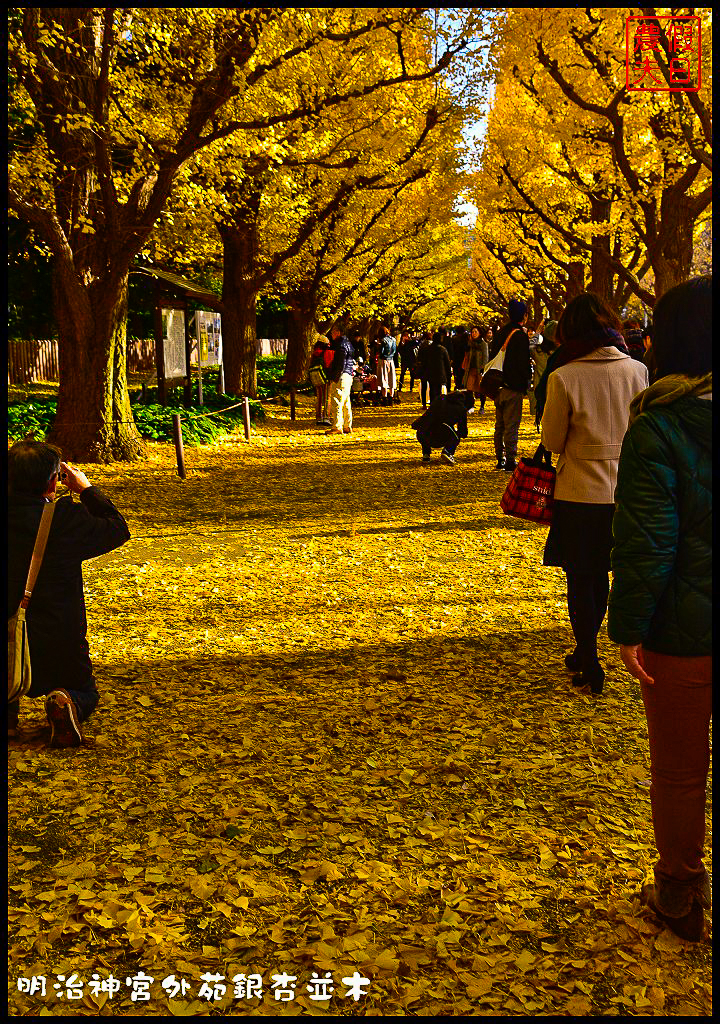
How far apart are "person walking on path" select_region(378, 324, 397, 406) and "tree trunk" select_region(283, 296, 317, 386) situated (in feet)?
9.19

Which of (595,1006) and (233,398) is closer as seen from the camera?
(595,1006)

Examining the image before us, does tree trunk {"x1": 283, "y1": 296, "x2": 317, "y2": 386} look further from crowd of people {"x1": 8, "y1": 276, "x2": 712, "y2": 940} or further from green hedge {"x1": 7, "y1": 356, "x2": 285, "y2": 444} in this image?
crowd of people {"x1": 8, "y1": 276, "x2": 712, "y2": 940}

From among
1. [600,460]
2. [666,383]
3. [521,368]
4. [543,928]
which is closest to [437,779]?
[543,928]

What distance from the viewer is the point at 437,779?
182 inches

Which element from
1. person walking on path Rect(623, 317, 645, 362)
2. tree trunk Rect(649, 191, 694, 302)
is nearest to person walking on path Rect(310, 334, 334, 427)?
tree trunk Rect(649, 191, 694, 302)

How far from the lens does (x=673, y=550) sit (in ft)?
10.0

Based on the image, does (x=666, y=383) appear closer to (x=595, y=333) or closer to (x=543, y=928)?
(x=543, y=928)

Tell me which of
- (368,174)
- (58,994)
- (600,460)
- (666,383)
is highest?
(368,174)

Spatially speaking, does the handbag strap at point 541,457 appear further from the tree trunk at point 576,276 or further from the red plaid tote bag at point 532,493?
the tree trunk at point 576,276

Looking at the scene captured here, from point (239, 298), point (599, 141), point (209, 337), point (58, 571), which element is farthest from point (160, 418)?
point (58, 571)

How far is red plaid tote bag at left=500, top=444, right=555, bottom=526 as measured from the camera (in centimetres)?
570

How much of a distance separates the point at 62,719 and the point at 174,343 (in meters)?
17.0

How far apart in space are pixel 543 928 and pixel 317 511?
830 cm

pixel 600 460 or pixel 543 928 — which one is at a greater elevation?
pixel 600 460
